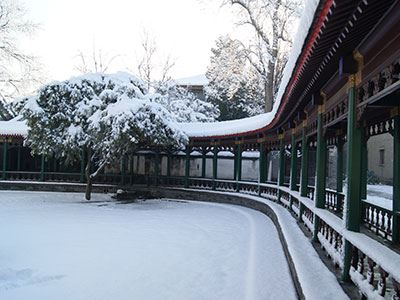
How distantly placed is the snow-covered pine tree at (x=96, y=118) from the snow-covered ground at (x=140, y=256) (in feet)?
12.6

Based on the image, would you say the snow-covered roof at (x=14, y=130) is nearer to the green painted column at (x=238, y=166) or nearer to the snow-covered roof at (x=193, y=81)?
the green painted column at (x=238, y=166)

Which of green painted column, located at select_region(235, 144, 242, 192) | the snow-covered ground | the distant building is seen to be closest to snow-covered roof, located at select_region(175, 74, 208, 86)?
the distant building

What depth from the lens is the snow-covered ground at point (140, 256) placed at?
6.10 meters

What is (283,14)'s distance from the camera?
27.5 metres

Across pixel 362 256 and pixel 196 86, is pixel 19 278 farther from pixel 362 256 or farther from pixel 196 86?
pixel 196 86

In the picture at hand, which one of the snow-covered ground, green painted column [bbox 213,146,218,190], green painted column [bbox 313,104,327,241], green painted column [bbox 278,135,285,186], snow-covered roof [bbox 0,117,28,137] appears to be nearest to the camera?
the snow-covered ground

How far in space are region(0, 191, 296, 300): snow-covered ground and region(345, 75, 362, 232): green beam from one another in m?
1.55

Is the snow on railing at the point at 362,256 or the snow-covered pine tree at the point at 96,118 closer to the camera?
the snow on railing at the point at 362,256

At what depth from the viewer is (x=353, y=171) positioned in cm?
529

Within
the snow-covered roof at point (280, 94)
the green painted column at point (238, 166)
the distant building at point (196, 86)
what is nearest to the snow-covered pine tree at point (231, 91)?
the distant building at point (196, 86)

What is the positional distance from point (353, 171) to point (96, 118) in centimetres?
1400

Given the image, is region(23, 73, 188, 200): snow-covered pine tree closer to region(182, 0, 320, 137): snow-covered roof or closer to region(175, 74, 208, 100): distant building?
region(182, 0, 320, 137): snow-covered roof

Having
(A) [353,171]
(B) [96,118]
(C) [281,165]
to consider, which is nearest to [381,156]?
(C) [281,165]

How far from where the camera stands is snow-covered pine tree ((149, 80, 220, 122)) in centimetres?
3275
